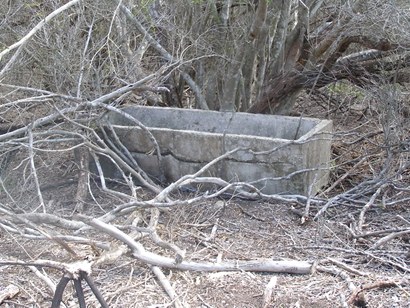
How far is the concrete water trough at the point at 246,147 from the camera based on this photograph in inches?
228

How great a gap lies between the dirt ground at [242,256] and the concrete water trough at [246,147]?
29 centimetres

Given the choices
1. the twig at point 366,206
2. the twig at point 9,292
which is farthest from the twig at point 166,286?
the twig at point 366,206

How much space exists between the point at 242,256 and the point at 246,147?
61.6 inches

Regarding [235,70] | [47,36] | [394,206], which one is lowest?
[394,206]

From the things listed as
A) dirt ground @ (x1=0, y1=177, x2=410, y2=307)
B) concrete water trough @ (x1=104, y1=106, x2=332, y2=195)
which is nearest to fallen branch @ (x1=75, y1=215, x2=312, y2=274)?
dirt ground @ (x1=0, y1=177, x2=410, y2=307)

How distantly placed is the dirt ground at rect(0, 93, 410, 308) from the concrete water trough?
291mm

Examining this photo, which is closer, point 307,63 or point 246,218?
point 246,218

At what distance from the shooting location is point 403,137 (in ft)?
20.2

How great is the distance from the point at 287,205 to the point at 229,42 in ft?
8.53

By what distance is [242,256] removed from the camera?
4.53 m

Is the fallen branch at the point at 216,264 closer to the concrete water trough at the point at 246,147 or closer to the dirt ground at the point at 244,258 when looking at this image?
the dirt ground at the point at 244,258

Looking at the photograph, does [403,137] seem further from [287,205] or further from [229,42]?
[229,42]

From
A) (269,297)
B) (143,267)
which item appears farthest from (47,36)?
(269,297)

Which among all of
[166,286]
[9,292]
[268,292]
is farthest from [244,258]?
[9,292]
